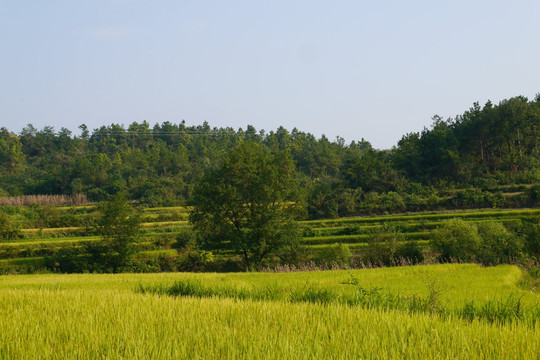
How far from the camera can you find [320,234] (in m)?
43.4

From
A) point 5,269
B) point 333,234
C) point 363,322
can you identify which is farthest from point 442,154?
point 363,322

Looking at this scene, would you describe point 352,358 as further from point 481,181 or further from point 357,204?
→ point 481,181

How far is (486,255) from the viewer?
969 inches

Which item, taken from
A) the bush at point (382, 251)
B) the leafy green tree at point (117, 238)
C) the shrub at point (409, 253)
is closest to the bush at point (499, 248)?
the shrub at point (409, 253)

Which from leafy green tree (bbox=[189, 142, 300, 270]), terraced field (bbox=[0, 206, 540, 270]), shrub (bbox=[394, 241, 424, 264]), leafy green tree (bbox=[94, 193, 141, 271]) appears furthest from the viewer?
terraced field (bbox=[0, 206, 540, 270])

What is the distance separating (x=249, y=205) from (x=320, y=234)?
12413mm

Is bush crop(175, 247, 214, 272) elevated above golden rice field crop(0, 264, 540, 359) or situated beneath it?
situated beneath

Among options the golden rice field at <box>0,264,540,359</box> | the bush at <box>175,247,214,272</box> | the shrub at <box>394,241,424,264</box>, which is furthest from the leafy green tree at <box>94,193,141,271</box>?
the golden rice field at <box>0,264,540,359</box>

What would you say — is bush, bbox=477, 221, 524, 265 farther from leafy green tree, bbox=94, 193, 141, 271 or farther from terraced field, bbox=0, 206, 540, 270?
leafy green tree, bbox=94, 193, 141, 271

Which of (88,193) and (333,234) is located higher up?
(88,193)

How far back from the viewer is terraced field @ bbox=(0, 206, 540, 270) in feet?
121

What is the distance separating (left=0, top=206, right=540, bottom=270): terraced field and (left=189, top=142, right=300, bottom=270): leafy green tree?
5.76 metres

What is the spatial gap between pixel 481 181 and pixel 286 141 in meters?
85.7

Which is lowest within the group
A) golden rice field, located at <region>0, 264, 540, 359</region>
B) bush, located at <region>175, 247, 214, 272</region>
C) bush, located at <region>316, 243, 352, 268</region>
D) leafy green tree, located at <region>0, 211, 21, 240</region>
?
bush, located at <region>175, 247, 214, 272</region>
